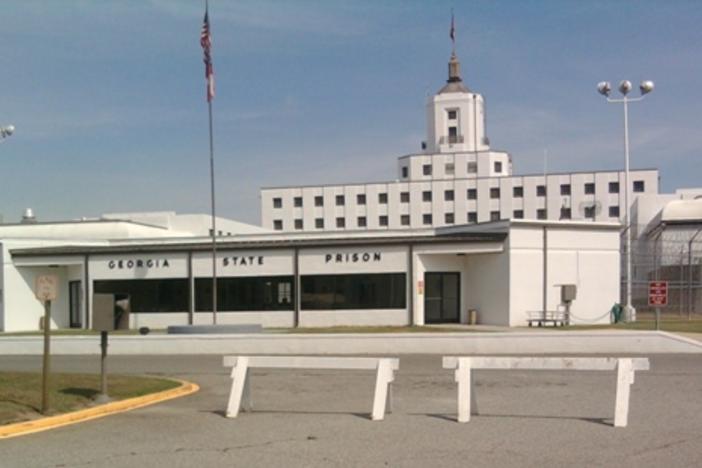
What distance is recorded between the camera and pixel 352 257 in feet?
113

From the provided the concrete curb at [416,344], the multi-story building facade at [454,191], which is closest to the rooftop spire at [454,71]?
the multi-story building facade at [454,191]

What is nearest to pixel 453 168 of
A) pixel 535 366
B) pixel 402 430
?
pixel 535 366

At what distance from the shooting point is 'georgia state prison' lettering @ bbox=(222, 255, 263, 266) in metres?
35.2

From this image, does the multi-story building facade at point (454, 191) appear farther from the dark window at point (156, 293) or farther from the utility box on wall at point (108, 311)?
the utility box on wall at point (108, 311)

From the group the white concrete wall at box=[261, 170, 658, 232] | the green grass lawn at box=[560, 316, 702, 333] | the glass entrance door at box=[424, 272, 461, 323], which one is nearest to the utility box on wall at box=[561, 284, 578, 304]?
the green grass lawn at box=[560, 316, 702, 333]

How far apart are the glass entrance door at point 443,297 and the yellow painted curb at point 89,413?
2117 centimetres

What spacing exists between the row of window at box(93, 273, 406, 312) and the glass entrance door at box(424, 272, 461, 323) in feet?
5.41

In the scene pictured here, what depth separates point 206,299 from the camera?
35375mm

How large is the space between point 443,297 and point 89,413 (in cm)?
2489

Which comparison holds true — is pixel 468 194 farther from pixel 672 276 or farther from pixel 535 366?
pixel 535 366

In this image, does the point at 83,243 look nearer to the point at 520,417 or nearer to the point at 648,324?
the point at 648,324

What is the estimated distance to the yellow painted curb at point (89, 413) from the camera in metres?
10.2

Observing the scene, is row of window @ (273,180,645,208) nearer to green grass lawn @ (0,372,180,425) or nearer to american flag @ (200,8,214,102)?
american flag @ (200,8,214,102)

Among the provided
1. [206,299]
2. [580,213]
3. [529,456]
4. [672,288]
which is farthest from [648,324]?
[580,213]
